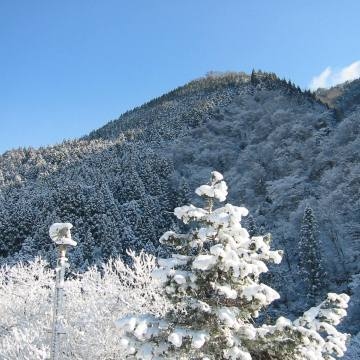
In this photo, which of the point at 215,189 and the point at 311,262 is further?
the point at 311,262

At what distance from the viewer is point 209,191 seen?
Answer: 8.45m

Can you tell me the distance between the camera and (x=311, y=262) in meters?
56.0

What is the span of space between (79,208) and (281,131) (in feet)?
160

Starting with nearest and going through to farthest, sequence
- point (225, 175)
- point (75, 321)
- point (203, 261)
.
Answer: point (203, 261) → point (75, 321) → point (225, 175)

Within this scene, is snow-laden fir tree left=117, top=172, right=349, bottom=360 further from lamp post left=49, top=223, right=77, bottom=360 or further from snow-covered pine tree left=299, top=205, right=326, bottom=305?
snow-covered pine tree left=299, top=205, right=326, bottom=305

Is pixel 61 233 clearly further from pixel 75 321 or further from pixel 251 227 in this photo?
pixel 251 227

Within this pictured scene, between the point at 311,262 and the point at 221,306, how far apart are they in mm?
50281

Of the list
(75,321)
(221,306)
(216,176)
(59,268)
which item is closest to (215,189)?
(216,176)

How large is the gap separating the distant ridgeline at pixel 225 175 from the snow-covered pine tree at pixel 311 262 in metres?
0.54

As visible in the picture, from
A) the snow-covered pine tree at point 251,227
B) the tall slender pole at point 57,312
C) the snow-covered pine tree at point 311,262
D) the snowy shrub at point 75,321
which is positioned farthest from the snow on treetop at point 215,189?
the snow-covered pine tree at point 251,227

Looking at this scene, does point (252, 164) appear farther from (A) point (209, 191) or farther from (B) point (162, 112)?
(A) point (209, 191)

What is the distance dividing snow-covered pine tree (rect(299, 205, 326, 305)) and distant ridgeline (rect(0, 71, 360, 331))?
54 cm

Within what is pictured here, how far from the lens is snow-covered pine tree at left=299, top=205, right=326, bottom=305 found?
55.2 meters

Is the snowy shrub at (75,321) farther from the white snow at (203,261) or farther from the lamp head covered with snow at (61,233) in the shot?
the white snow at (203,261)
